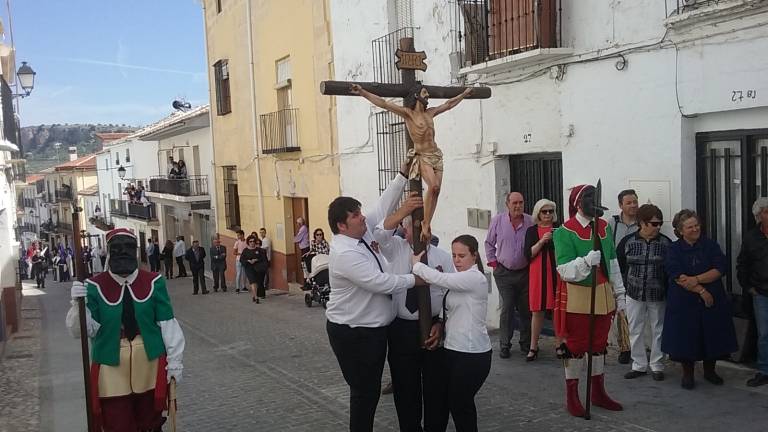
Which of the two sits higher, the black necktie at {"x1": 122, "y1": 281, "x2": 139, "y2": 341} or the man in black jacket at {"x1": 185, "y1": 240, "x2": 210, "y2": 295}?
the black necktie at {"x1": 122, "y1": 281, "x2": 139, "y2": 341}

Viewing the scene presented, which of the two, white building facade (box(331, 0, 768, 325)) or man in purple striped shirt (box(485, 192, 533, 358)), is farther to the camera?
man in purple striped shirt (box(485, 192, 533, 358))

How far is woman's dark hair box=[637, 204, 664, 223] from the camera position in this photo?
6555mm

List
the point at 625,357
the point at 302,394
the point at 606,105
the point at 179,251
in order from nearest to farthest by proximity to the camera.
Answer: the point at 302,394 → the point at 625,357 → the point at 606,105 → the point at 179,251

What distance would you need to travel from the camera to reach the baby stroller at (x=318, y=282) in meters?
12.7

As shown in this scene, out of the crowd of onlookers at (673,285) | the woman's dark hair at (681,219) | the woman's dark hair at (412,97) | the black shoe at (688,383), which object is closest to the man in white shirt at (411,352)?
the woman's dark hair at (412,97)

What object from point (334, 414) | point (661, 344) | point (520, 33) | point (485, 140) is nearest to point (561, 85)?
point (520, 33)

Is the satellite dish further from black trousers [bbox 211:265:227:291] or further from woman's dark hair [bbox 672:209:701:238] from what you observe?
woman's dark hair [bbox 672:209:701:238]

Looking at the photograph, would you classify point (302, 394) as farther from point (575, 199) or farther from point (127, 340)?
point (575, 199)

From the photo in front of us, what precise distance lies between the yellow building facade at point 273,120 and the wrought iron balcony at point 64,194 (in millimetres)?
33599

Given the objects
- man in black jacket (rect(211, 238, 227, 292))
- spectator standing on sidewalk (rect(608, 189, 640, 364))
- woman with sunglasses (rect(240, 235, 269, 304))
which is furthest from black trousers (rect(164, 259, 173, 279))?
spectator standing on sidewalk (rect(608, 189, 640, 364))

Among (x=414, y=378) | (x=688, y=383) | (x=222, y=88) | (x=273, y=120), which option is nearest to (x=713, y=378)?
(x=688, y=383)

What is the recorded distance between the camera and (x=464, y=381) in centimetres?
478

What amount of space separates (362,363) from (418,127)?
5.31 feet

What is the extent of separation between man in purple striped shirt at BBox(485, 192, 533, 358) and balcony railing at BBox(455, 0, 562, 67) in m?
1.95
